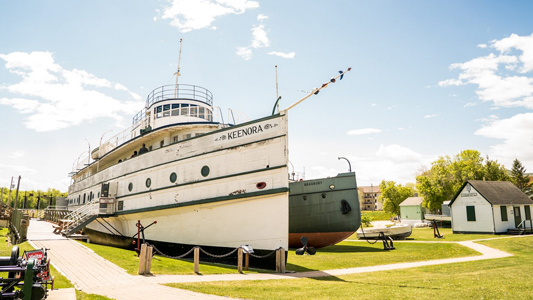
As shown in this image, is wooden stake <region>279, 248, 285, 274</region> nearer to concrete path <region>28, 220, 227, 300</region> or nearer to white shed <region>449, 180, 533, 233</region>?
concrete path <region>28, 220, 227, 300</region>

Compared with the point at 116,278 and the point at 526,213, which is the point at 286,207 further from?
the point at 526,213

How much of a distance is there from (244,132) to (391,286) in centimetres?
700

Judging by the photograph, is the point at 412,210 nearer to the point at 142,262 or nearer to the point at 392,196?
the point at 392,196

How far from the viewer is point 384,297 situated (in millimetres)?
7012

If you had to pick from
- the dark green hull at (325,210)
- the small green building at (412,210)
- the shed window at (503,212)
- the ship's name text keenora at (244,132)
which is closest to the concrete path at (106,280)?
the ship's name text keenora at (244,132)

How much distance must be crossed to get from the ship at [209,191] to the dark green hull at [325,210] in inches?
233

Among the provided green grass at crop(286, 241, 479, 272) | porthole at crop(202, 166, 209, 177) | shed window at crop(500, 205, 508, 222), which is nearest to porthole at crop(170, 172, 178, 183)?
porthole at crop(202, 166, 209, 177)

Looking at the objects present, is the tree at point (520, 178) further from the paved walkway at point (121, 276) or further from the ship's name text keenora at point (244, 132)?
the ship's name text keenora at point (244, 132)

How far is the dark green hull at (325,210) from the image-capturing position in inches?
658

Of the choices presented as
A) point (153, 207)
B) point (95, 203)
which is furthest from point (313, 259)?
point (95, 203)

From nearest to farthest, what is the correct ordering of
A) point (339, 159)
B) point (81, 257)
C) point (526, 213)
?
point (81, 257), point (339, 159), point (526, 213)

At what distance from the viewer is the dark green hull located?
54.8 feet

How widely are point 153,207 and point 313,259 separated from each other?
7.22m

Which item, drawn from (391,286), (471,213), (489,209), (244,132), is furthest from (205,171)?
(471,213)
